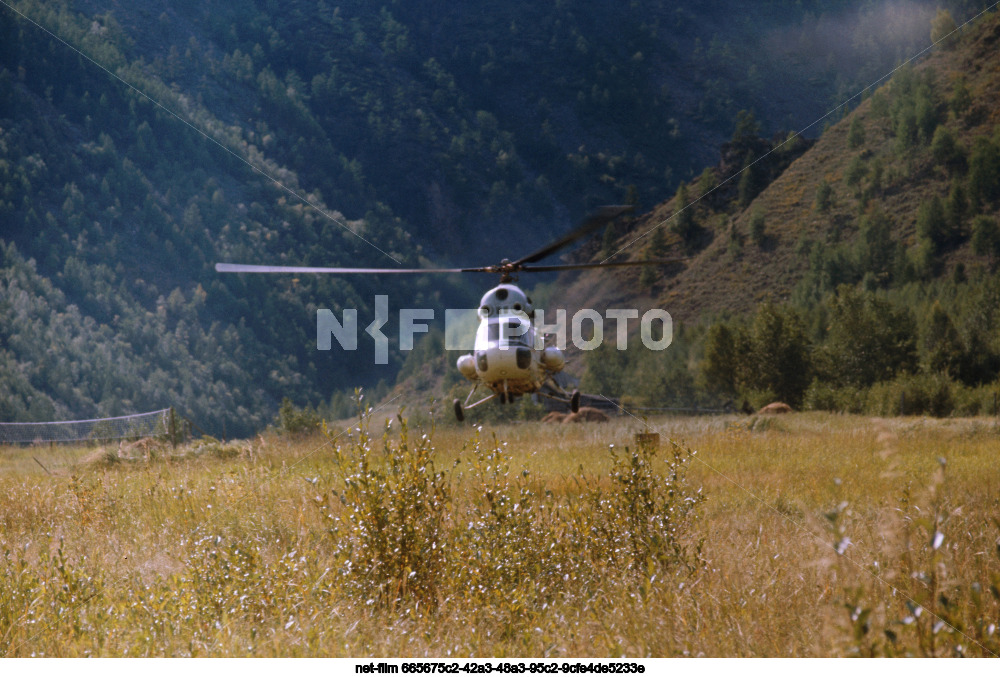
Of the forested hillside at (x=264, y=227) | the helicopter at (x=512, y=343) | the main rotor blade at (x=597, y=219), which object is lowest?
the helicopter at (x=512, y=343)

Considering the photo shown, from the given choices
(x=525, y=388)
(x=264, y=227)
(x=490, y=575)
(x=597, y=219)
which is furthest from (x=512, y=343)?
(x=264, y=227)

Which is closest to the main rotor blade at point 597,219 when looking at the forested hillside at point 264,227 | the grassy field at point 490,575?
the grassy field at point 490,575

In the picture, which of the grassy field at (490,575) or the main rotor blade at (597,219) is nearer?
the grassy field at (490,575)

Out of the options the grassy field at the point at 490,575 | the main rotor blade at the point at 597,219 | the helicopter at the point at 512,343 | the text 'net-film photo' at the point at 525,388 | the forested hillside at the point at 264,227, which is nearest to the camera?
the grassy field at the point at 490,575

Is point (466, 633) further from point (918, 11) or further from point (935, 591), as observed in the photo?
point (918, 11)

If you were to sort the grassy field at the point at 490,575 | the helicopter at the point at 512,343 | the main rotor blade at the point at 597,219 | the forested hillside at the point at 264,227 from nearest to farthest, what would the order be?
the grassy field at the point at 490,575
the helicopter at the point at 512,343
the main rotor blade at the point at 597,219
the forested hillside at the point at 264,227

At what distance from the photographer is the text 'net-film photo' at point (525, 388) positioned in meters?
5.84

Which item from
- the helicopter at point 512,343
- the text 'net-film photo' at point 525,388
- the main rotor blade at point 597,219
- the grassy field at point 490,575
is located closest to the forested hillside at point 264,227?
the text 'net-film photo' at point 525,388

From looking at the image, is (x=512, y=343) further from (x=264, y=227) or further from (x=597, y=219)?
(x=264, y=227)

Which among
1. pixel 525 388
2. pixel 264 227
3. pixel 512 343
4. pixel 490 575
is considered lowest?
pixel 490 575

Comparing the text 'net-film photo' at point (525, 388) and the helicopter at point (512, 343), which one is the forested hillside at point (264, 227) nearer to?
the text 'net-film photo' at point (525, 388)

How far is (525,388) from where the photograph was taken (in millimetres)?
15047

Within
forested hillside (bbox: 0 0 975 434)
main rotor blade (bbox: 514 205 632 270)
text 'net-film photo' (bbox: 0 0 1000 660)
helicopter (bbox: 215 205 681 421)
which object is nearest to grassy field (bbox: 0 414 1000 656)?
text 'net-film photo' (bbox: 0 0 1000 660)

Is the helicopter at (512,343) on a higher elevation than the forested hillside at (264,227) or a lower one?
lower
